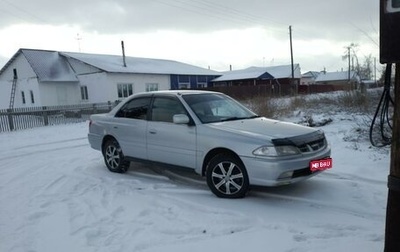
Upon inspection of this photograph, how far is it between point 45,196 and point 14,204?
476 millimetres

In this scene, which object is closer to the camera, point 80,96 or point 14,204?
point 14,204

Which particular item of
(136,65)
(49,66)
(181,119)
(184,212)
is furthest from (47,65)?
(184,212)

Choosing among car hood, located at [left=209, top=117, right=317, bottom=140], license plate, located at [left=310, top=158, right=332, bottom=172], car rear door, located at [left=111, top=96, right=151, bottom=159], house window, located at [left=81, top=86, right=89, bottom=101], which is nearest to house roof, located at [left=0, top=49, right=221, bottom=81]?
house window, located at [left=81, top=86, right=89, bottom=101]

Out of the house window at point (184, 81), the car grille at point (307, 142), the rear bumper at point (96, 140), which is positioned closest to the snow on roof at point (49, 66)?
the house window at point (184, 81)

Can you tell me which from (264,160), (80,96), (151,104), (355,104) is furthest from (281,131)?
(80,96)

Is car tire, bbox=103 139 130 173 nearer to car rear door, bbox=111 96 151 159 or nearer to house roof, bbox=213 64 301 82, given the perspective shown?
car rear door, bbox=111 96 151 159

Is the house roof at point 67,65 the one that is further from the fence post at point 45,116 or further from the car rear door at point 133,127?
the car rear door at point 133,127

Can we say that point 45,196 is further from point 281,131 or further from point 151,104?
point 281,131

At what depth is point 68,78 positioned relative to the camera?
3256 cm

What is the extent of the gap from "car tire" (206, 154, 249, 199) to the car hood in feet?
1.38

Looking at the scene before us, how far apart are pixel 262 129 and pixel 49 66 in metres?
30.6

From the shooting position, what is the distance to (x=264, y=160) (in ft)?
17.0

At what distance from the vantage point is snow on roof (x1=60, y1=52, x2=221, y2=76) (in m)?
33.1

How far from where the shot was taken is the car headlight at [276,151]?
5191mm
